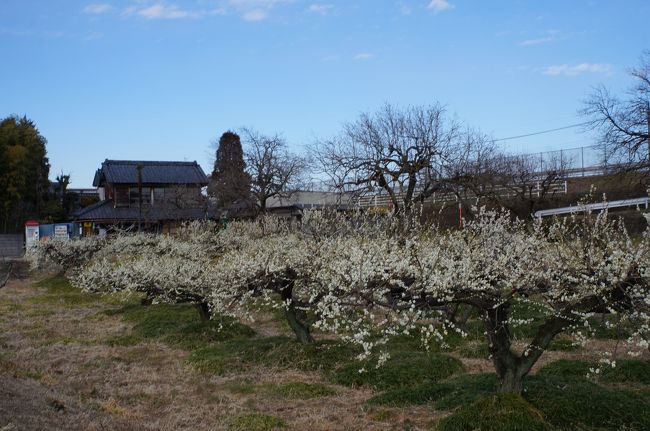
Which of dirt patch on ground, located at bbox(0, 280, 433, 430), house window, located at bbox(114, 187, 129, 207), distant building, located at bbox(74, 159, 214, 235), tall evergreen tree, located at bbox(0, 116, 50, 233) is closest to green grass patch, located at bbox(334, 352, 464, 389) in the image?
dirt patch on ground, located at bbox(0, 280, 433, 430)

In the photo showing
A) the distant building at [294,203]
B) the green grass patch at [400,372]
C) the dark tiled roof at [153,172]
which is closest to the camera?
the green grass patch at [400,372]

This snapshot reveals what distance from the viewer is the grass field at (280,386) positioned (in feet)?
22.4

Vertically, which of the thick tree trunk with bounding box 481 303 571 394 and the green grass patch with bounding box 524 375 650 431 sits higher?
the thick tree trunk with bounding box 481 303 571 394

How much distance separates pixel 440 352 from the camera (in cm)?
1102

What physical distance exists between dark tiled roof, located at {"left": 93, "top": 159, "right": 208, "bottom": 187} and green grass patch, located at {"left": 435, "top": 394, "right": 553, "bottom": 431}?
4351cm

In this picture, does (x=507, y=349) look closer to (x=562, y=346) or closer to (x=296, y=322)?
(x=562, y=346)

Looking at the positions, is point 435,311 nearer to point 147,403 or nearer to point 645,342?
point 645,342

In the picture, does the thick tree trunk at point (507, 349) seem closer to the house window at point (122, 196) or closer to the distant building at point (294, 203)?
the distant building at point (294, 203)

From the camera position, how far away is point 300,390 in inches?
355

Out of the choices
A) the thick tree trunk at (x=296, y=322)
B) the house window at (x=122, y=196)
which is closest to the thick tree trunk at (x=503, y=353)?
the thick tree trunk at (x=296, y=322)

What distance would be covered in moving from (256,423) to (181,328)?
7.45 metres

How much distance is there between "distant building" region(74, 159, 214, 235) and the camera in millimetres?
43750

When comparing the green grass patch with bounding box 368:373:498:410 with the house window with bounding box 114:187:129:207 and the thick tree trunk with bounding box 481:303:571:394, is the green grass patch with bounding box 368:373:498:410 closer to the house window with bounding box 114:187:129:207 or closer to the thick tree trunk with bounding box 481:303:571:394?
the thick tree trunk with bounding box 481:303:571:394

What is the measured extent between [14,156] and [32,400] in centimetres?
4777
